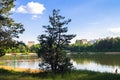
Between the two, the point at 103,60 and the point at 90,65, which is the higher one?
the point at 103,60

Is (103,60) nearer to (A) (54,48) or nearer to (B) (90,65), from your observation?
(B) (90,65)

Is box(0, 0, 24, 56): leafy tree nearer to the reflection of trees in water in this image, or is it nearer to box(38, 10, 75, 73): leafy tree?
box(38, 10, 75, 73): leafy tree

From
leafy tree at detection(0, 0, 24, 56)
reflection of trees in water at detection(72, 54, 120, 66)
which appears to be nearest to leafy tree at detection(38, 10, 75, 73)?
leafy tree at detection(0, 0, 24, 56)

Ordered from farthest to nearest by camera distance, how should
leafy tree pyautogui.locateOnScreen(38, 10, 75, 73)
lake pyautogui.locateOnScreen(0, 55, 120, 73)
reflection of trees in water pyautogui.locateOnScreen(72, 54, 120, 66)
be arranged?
reflection of trees in water pyautogui.locateOnScreen(72, 54, 120, 66)
lake pyautogui.locateOnScreen(0, 55, 120, 73)
leafy tree pyautogui.locateOnScreen(38, 10, 75, 73)

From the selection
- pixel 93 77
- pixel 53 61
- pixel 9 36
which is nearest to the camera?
pixel 93 77

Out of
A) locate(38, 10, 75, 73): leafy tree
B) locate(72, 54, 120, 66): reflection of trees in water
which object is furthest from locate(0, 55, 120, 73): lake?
locate(38, 10, 75, 73): leafy tree

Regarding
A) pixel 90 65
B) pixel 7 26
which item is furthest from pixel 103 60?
pixel 7 26

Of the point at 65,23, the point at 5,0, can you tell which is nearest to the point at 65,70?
the point at 65,23

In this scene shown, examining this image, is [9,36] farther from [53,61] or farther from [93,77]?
[93,77]

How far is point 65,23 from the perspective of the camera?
20922 millimetres

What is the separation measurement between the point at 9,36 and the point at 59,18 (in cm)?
748

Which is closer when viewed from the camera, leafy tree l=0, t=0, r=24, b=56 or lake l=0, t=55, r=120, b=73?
leafy tree l=0, t=0, r=24, b=56

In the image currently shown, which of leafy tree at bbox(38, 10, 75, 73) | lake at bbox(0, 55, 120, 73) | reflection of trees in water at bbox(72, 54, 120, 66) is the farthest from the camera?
reflection of trees in water at bbox(72, 54, 120, 66)

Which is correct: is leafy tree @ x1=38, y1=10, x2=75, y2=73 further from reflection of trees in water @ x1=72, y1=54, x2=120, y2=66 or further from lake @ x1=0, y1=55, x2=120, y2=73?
reflection of trees in water @ x1=72, y1=54, x2=120, y2=66
